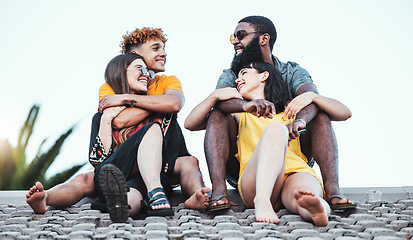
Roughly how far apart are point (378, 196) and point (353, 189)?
0.66 ft

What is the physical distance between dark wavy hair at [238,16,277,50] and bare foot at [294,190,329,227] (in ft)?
6.70

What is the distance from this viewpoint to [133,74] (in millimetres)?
3148

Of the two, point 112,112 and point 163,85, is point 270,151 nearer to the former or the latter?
point 112,112

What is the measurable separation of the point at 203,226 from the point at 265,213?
1.01 feet

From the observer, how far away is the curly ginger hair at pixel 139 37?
371 centimetres

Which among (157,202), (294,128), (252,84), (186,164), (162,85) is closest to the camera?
(157,202)

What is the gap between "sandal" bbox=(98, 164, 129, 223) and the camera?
2023 mm

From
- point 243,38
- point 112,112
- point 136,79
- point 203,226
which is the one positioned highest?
point 243,38

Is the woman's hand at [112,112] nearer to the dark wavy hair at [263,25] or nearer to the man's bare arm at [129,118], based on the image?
the man's bare arm at [129,118]

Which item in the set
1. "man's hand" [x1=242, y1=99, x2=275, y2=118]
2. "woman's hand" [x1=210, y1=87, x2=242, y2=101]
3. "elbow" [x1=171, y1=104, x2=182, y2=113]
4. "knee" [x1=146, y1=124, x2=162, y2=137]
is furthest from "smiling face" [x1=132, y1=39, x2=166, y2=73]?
"man's hand" [x1=242, y1=99, x2=275, y2=118]

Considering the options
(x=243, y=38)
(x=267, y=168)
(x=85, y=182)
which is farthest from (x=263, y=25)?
(x=85, y=182)

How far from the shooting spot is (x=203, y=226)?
196cm

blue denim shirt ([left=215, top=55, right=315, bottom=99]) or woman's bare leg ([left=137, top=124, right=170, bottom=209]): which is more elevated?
blue denim shirt ([left=215, top=55, right=315, bottom=99])

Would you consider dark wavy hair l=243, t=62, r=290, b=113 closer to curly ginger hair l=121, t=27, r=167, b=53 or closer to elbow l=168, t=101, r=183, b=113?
elbow l=168, t=101, r=183, b=113
